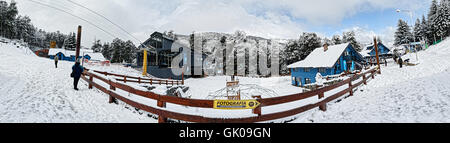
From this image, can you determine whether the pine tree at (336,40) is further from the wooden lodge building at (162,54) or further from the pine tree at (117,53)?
the pine tree at (117,53)

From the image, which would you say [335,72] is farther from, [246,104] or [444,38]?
[444,38]

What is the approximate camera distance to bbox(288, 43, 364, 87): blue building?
996 inches

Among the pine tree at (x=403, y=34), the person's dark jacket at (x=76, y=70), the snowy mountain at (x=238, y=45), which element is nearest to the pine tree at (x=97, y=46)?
the snowy mountain at (x=238, y=45)

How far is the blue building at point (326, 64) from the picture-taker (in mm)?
25297

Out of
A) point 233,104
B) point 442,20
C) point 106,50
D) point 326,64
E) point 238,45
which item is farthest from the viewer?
point 106,50

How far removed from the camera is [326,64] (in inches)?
973

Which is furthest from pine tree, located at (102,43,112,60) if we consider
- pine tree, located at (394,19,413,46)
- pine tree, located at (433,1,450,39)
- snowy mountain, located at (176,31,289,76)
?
pine tree, located at (433,1,450,39)

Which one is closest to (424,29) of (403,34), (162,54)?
(403,34)

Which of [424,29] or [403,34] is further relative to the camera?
[424,29]

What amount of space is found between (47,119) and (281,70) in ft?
169

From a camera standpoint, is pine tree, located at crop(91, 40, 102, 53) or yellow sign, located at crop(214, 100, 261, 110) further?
pine tree, located at crop(91, 40, 102, 53)

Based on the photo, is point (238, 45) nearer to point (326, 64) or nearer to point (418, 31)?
point (326, 64)

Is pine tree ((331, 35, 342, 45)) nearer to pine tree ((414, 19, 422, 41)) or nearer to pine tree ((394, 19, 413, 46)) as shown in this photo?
pine tree ((394, 19, 413, 46))
